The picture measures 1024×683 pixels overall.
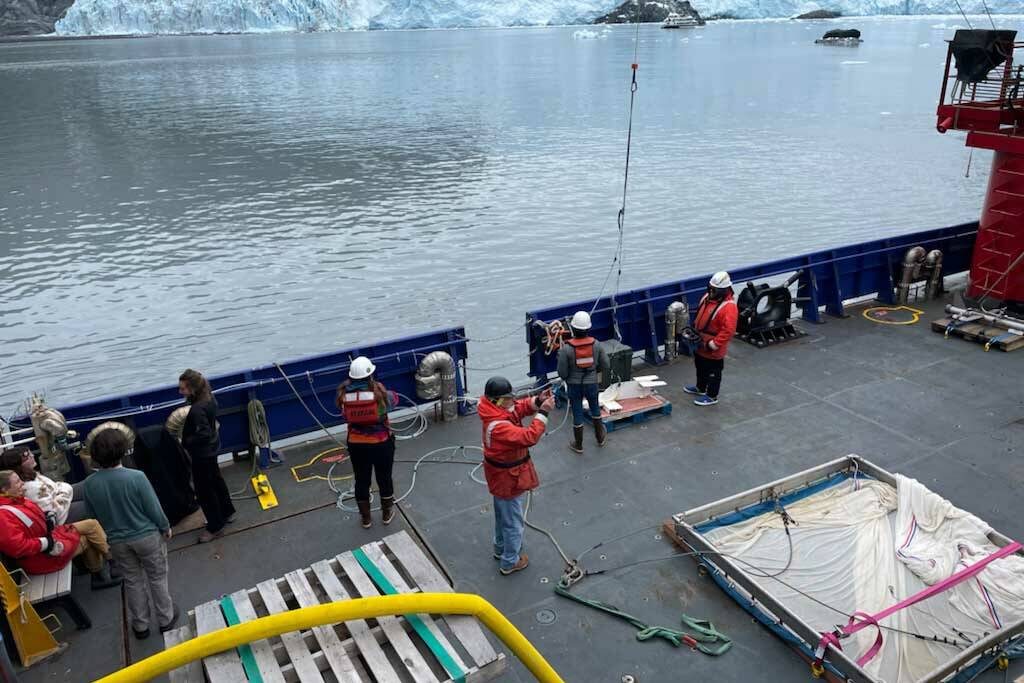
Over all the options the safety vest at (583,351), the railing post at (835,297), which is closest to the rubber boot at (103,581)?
the safety vest at (583,351)

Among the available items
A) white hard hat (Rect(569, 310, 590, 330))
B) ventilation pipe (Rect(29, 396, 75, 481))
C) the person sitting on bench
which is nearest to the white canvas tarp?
white hard hat (Rect(569, 310, 590, 330))

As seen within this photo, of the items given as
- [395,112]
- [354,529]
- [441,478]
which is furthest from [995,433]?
[395,112]

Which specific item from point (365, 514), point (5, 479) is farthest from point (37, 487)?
point (365, 514)

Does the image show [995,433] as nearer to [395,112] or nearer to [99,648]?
[99,648]

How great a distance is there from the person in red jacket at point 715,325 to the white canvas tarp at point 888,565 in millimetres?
2265

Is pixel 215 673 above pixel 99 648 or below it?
above

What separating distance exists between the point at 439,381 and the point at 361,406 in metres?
2.66

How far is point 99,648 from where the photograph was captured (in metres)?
5.76

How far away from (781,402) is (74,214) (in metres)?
28.3

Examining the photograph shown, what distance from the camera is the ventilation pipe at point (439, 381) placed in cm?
891

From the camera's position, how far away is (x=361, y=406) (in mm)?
6375

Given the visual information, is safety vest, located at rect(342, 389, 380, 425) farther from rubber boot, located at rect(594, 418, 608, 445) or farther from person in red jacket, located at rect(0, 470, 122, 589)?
rubber boot, located at rect(594, 418, 608, 445)

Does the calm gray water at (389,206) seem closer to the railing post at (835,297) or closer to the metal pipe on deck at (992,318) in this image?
the railing post at (835,297)

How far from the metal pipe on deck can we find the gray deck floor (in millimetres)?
631
